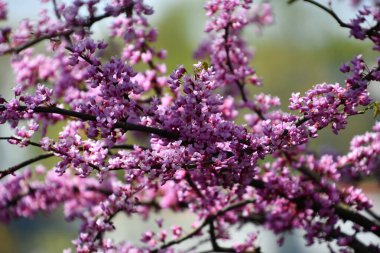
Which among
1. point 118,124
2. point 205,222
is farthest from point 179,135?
point 205,222

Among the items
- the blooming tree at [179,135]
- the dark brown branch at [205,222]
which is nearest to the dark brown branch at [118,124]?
the blooming tree at [179,135]

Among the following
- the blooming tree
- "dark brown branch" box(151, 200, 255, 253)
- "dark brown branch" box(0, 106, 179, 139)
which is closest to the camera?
"dark brown branch" box(0, 106, 179, 139)

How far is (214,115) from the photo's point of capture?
3.54 m

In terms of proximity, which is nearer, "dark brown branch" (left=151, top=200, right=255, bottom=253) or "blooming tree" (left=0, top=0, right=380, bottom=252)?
"blooming tree" (left=0, top=0, right=380, bottom=252)

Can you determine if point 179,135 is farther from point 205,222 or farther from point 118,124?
point 205,222

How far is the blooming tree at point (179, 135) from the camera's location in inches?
136

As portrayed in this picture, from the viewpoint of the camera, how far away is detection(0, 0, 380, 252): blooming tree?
3.46 meters

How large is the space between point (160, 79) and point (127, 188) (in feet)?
5.51

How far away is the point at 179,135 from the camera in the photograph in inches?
138

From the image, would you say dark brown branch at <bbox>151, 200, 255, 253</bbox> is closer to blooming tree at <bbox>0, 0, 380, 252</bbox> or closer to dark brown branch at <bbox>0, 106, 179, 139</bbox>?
blooming tree at <bbox>0, 0, 380, 252</bbox>

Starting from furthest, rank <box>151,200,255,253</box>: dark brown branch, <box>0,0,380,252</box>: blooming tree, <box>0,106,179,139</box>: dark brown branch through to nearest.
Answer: <box>151,200,255,253</box>: dark brown branch, <box>0,0,380,252</box>: blooming tree, <box>0,106,179,139</box>: dark brown branch

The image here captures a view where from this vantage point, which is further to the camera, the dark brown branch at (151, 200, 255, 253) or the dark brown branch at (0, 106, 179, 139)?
the dark brown branch at (151, 200, 255, 253)

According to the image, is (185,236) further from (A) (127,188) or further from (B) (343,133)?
(B) (343,133)

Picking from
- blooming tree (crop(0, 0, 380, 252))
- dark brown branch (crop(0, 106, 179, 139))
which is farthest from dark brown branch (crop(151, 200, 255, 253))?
dark brown branch (crop(0, 106, 179, 139))
